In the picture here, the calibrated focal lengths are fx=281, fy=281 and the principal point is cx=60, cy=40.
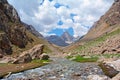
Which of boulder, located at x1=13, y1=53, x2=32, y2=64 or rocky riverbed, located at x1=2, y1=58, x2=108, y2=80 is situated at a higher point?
boulder, located at x1=13, y1=53, x2=32, y2=64

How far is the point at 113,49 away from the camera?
3273 inches

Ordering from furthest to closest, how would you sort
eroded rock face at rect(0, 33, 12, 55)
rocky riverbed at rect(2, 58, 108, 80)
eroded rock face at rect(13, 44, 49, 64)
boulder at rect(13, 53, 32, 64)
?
eroded rock face at rect(0, 33, 12, 55) < eroded rock face at rect(13, 44, 49, 64) < boulder at rect(13, 53, 32, 64) < rocky riverbed at rect(2, 58, 108, 80)

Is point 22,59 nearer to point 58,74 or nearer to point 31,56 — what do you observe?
point 31,56

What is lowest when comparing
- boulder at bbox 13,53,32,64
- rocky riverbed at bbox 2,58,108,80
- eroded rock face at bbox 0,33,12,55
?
rocky riverbed at bbox 2,58,108,80

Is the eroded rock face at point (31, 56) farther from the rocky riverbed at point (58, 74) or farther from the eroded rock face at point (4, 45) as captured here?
the eroded rock face at point (4, 45)

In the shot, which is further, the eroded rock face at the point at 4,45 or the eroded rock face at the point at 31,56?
the eroded rock face at the point at 4,45

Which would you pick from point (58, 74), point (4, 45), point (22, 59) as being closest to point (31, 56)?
point (22, 59)

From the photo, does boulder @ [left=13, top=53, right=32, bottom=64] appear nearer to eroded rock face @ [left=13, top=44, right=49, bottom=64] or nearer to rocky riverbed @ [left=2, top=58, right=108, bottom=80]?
eroded rock face @ [left=13, top=44, right=49, bottom=64]

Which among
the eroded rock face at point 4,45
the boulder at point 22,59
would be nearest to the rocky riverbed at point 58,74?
the boulder at point 22,59

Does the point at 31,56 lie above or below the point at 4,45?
below

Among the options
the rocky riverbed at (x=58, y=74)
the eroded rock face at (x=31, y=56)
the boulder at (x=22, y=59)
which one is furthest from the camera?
the eroded rock face at (x=31, y=56)

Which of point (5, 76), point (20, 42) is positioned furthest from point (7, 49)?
point (5, 76)

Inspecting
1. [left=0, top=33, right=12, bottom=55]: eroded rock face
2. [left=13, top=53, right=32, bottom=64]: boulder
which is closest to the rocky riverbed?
[left=13, top=53, right=32, bottom=64]: boulder

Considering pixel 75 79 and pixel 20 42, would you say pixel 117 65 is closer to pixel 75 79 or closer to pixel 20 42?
pixel 75 79
